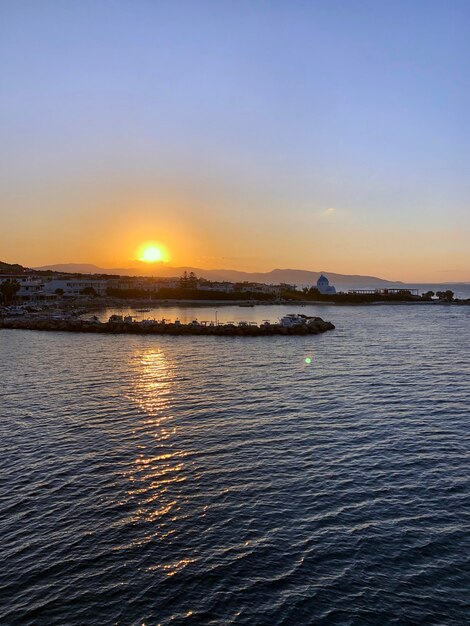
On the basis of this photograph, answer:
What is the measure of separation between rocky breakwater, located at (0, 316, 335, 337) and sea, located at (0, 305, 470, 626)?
156 ft

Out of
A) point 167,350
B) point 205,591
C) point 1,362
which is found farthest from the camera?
point 167,350

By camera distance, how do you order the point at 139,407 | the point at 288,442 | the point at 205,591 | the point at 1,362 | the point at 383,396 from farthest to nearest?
the point at 1,362 < the point at 383,396 < the point at 139,407 < the point at 288,442 < the point at 205,591

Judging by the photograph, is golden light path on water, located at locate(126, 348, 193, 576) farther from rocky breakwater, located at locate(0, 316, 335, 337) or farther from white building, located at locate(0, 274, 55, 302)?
white building, located at locate(0, 274, 55, 302)

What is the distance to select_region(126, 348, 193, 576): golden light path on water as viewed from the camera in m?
19.8

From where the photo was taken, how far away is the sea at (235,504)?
1568cm

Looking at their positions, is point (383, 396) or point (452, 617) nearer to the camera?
point (452, 617)

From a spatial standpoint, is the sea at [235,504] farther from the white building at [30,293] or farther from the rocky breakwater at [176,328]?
the white building at [30,293]

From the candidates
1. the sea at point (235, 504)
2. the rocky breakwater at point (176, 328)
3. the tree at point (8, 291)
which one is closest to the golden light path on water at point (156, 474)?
the sea at point (235, 504)

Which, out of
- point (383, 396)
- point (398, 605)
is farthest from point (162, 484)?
point (383, 396)

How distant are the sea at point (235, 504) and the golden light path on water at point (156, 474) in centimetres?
11

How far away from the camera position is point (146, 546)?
18641 millimetres

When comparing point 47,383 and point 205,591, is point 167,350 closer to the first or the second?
point 47,383

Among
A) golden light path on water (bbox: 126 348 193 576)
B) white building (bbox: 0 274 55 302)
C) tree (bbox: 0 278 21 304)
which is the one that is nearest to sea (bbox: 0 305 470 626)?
golden light path on water (bbox: 126 348 193 576)

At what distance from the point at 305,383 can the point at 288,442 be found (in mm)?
18254
